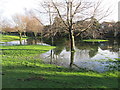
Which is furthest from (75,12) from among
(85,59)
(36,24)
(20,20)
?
(20,20)

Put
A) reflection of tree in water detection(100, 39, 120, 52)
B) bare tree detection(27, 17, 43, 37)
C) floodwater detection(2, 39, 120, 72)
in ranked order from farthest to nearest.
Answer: bare tree detection(27, 17, 43, 37), reflection of tree in water detection(100, 39, 120, 52), floodwater detection(2, 39, 120, 72)

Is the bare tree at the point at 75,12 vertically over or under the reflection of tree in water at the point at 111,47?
over

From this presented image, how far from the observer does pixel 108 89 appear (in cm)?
450

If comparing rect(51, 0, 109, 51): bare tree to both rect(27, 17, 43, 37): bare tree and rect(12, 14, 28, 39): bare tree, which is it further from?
rect(12, 14, 28, 39): bare tree

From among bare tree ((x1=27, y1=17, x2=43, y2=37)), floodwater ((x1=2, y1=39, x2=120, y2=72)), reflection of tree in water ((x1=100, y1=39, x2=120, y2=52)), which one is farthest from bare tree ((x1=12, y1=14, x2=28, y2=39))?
floodwater ((x1=2, y1=39, x2=120, y2=72))

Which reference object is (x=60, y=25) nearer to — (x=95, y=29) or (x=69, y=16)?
(x=69, y=16)

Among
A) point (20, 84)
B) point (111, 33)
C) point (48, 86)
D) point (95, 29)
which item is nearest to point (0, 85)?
point (20, 84)

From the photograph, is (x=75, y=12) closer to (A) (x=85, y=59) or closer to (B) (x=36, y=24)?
(A) (x=85, y=59)

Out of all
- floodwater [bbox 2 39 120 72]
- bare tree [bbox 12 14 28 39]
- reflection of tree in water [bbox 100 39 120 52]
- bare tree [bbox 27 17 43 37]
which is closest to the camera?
floodwater [bbox 2 39 120 72]

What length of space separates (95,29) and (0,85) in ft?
44.5

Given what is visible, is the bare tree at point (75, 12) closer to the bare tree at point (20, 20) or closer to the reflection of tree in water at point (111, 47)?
the reflection of tree in water at point (111, 47)

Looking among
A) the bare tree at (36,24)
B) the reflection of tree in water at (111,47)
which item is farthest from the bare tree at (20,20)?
the reflection of tree in water at (111,47)

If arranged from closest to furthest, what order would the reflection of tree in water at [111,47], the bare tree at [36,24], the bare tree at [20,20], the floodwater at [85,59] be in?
the floodwater at [85,59], the reflection of tree in water at [111,47], the bare tree at [36,24], the bare tree at [20,20]

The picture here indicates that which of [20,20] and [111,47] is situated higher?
[20,20]
